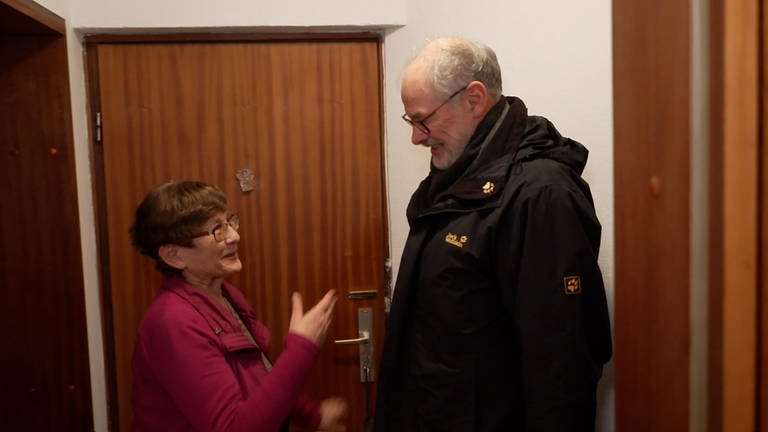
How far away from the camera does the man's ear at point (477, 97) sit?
1.10 meters

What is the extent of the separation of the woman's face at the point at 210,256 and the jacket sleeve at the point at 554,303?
64cm

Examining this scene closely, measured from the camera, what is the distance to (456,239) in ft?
3.35

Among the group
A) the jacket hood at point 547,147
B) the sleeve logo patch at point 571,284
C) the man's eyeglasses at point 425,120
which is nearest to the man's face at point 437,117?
the man's eyeglasses at point 425,120

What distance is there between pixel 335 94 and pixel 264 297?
0.70m

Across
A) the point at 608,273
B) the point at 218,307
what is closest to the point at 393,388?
the point at 218,307

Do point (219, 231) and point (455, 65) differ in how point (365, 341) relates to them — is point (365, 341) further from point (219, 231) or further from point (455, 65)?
point (455, 65)

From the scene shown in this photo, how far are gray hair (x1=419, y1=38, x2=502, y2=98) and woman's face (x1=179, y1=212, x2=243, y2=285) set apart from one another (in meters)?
0.57

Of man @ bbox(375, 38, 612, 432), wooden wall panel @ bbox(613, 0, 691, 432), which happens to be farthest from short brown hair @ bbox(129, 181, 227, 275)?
wooden wall panel @ bbox(613, 0, 691, 432)

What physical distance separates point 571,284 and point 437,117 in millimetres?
425

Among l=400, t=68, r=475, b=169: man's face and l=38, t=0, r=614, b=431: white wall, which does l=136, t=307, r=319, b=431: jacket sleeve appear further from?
l=38, t=0, r=614, b=431: white wall

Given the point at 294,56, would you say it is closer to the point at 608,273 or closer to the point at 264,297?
the point at 264,297

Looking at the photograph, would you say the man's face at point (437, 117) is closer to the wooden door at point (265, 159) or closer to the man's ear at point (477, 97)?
the man's ear at point (477, 97)

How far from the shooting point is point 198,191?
4.10ft

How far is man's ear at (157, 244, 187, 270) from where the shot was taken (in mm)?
1220
